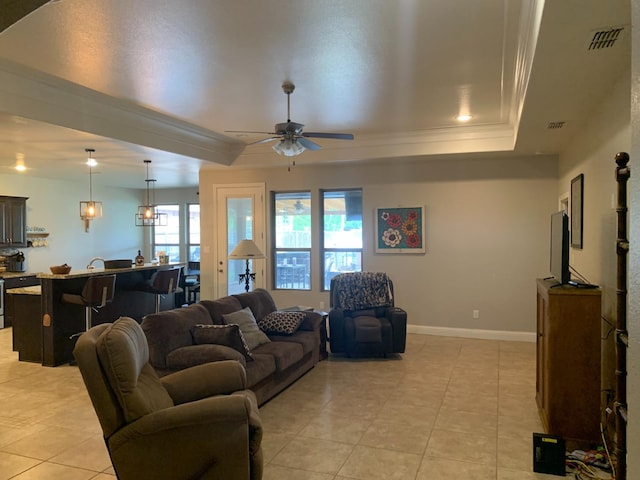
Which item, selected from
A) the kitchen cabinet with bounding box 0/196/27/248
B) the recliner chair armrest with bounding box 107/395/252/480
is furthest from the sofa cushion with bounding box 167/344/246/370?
the kitchen cabinet with bounding box 0/196/27/248

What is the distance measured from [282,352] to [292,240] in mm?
3547

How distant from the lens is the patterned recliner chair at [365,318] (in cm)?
520

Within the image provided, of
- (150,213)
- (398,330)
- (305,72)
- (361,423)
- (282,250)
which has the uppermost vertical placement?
(305,72)

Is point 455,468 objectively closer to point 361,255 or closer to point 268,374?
point 268,374

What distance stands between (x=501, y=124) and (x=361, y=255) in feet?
9.01

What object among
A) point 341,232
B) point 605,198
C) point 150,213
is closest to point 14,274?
point 150,213

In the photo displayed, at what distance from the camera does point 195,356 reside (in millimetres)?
3328

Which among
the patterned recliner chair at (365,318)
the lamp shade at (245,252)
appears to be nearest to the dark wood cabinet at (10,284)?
the lamp shade at (245,252)

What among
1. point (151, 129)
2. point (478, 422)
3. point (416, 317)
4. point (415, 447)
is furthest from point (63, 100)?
point (416, 317)

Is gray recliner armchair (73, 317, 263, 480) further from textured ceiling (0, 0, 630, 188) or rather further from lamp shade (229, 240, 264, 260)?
lamp shade (229, 240, 264, 260)

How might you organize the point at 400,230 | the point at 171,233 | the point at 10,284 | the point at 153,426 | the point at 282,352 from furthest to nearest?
1. the point at 171,233
2. the point at 10,284
3. the point at 400,230
4. the point at 282,352
5. the point at 153,426

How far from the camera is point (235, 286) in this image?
779 centimetres

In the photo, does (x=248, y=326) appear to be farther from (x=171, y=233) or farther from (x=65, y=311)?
(x=171, y=233)

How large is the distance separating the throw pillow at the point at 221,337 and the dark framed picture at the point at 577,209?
326 centimetres
